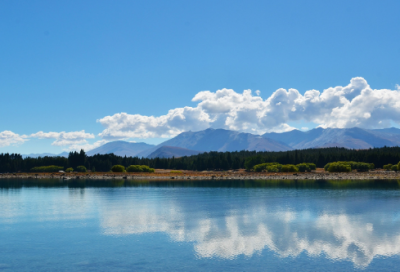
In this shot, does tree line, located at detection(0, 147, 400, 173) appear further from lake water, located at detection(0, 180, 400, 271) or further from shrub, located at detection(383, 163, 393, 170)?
lake water, located at detection(0, 180, 400, 271)

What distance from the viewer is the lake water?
78.3 ft

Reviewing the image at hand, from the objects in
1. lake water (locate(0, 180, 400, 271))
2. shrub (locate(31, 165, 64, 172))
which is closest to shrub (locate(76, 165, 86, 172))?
shrub (locate(31, 165, 64, 172))

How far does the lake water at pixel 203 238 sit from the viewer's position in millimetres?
23859

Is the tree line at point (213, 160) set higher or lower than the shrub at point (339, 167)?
higher

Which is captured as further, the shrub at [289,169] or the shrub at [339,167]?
the shrub at [289,169]

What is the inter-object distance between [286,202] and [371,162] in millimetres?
129070

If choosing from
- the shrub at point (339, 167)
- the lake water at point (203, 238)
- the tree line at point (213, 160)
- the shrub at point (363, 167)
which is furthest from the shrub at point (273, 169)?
the lake water at point (203, 238)

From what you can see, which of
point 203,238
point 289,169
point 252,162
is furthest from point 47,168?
point 203,238

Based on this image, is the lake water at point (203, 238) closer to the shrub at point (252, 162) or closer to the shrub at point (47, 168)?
the shrub at point (252, 162)

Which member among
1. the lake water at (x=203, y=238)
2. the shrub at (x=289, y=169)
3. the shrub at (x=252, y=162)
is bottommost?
the lake water at (x=203, y=238)

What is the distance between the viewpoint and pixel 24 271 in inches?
886

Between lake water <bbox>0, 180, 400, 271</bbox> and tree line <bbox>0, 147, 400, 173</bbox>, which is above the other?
tree line <bbox>0, 147, 400, 173</bbox>

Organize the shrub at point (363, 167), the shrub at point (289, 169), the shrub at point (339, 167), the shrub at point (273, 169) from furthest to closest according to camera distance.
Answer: the shrub at point (273, 169) → the shrub at point (289, 169) → the shrub at point (363, 167) → the shrub at point (339, 167)

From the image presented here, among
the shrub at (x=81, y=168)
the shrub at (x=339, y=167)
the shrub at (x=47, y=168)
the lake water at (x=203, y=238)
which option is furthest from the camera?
the shrub at (x=47, y=168)
